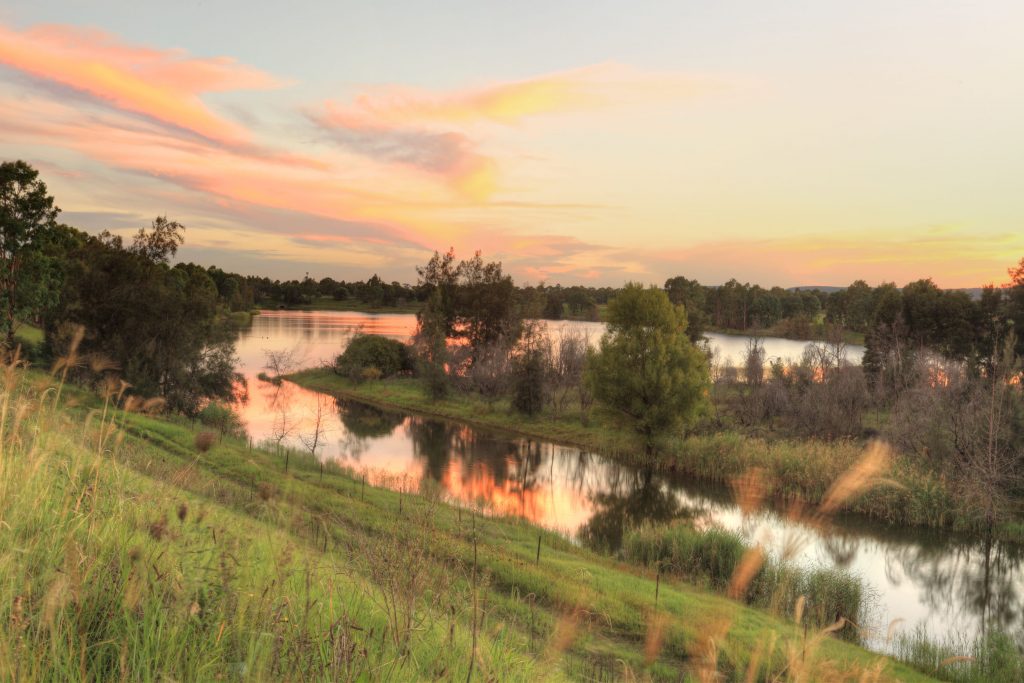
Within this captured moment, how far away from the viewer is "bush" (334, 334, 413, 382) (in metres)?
65.4

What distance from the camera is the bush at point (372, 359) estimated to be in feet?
214

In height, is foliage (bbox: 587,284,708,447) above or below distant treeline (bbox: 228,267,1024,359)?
below

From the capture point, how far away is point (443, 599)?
4848 mm

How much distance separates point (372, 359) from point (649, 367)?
37357 mm

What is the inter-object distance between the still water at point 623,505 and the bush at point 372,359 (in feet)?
42.6

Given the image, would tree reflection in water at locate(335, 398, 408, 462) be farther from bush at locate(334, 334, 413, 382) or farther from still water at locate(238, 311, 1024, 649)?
bush at locate(334, 334, 413, 382)

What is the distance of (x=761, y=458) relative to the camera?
32938 mm

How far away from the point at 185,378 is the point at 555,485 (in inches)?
919

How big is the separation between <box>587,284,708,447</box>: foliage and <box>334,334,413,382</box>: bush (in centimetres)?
3294

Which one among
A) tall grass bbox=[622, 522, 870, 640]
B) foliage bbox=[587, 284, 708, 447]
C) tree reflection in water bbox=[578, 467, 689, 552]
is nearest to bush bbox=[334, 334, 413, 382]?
foliage bbox=[587, 284, 708, 447]

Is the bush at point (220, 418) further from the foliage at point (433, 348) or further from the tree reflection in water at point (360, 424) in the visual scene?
the foliage at point (433, 348)

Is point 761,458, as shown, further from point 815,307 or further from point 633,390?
point 815,307

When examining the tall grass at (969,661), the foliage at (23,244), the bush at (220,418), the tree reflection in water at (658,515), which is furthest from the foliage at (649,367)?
the foliage at (23,244)

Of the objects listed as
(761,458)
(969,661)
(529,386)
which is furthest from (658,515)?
(529,386)
